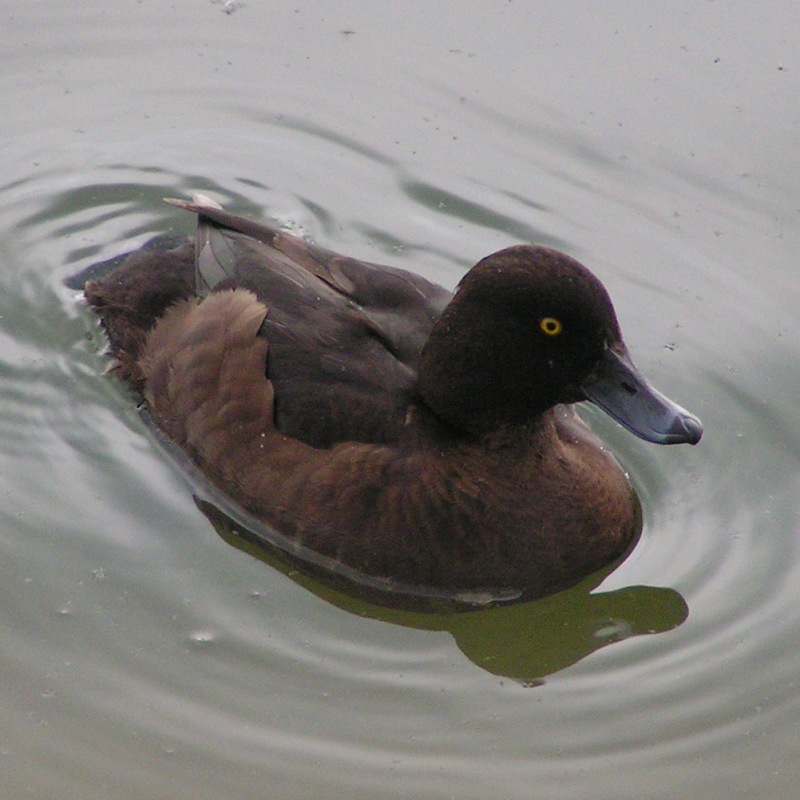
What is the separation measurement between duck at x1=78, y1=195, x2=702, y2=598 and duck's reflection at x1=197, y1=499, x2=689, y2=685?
75 mm

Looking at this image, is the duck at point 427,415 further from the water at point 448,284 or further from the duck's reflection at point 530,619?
the water at point 448,284

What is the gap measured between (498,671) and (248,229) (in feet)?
6.92

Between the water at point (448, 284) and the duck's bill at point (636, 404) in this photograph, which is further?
the duck's bill at point (636, 404)

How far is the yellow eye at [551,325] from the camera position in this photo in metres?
5.09

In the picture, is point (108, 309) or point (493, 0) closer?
point (108, 309)

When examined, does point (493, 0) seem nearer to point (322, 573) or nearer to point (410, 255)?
point (410, 255)

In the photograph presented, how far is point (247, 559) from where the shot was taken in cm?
548

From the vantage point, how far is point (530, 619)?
17.4 ft

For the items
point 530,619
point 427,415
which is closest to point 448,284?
point 427,415

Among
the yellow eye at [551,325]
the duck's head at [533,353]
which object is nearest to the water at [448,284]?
the duck's head at [533,353]

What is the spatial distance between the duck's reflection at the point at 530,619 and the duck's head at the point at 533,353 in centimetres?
63

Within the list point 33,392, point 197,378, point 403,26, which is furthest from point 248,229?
point 403,26

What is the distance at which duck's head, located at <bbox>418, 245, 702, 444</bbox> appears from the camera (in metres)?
5.05

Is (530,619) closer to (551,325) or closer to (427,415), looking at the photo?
(427,415)
